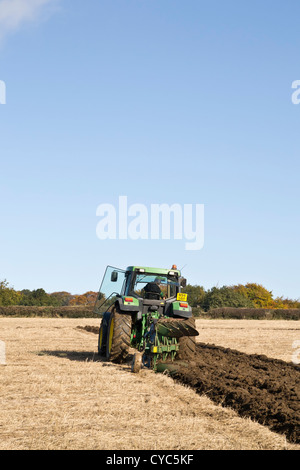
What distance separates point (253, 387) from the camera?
8.14 m

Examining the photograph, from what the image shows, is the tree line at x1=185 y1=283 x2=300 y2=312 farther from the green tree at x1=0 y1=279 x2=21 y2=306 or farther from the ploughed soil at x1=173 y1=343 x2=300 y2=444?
the ploughed soil at x1=173 y1=343 x2=300 y2=444

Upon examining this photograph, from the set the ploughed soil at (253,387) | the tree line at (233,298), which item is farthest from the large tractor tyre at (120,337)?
the tree line at (233,298)

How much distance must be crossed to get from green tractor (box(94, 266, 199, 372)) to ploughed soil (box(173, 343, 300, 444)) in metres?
0.51

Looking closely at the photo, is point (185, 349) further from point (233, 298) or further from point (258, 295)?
point (258, 295)

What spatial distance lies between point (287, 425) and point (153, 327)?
4716mm

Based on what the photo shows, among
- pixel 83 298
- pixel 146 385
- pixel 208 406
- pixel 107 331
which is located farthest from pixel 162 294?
pixel 83 298

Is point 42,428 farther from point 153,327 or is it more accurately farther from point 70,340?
point 70,340

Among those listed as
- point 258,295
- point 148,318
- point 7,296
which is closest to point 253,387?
point 148,318

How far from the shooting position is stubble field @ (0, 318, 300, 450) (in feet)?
17.5

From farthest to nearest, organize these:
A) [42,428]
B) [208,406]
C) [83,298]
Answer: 1. [83,298]
2. [208,406]
3. [42,428]

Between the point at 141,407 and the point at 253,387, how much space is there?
2.11 metres

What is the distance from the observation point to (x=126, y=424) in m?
5.99

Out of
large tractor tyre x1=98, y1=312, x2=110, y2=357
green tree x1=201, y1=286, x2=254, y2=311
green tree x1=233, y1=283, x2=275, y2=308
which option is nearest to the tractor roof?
large tractor tyre x1=98, y1=312, x2=110, y2=357

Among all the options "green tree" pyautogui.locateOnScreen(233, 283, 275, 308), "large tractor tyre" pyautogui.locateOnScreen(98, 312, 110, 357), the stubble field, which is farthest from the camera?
"green tree" pyautogui.locateOnScreen(233, 283, 275, 308)
